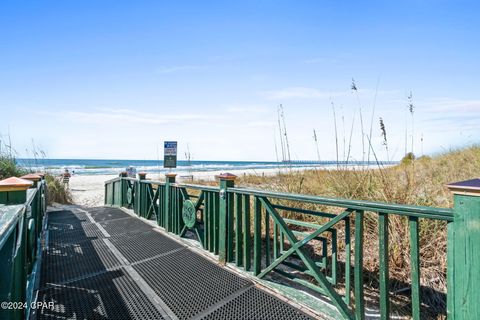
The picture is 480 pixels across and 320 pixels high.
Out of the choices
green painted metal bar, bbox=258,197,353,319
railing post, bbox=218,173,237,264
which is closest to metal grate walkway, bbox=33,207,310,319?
railing post, bbox=218,173,237,264

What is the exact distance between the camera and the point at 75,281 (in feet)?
10.1

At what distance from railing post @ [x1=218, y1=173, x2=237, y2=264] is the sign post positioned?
188 inches

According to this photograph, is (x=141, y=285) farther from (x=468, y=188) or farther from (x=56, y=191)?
(x=56, y=191)

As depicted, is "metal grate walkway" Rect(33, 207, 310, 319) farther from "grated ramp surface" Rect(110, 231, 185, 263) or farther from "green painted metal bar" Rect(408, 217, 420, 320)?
"green painted metal bar" Rect(408, 217, 420, 320)

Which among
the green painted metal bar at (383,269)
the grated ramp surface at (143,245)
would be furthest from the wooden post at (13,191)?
the green painted metal bar at (383,269)

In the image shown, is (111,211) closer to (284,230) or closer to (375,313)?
(284,230)

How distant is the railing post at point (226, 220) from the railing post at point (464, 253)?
249 centimetres

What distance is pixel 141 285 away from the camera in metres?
3.05

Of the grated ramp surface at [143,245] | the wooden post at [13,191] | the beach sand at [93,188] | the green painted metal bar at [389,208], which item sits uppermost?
the wooden post at [13,191]

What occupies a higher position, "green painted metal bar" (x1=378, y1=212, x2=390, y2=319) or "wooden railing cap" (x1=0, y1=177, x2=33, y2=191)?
"wooden railing cap" (x1=0, y1=177, x2=33, y2=191)

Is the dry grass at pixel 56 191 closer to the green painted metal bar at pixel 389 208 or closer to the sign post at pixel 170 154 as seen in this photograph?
the sign post at pixel 170 154

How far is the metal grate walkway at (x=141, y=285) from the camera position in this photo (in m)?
2.53

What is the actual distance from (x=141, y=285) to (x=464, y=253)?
302 cm

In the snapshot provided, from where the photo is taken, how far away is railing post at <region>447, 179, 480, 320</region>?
1.53 metres
